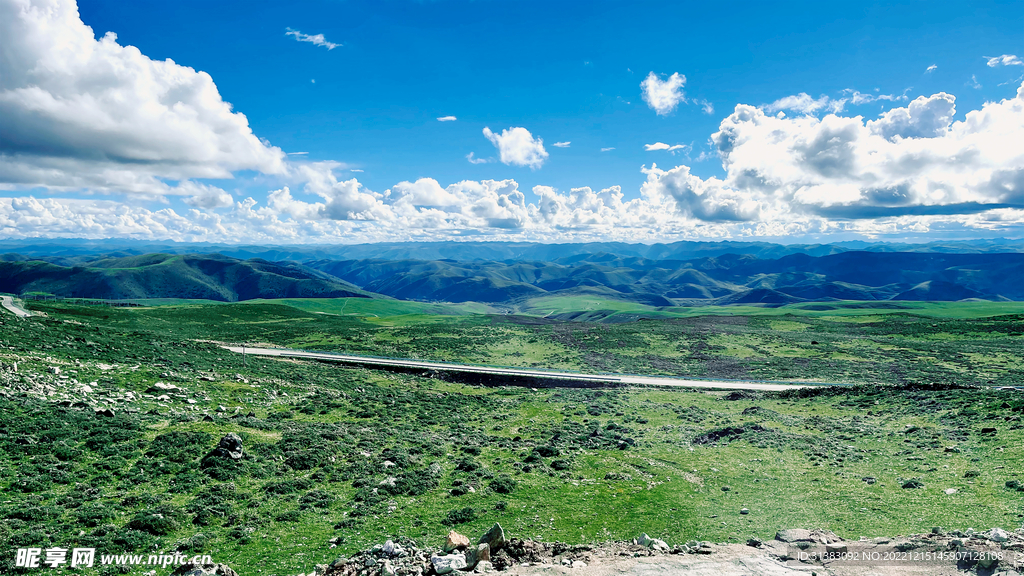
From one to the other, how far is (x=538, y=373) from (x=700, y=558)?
48.1 metres

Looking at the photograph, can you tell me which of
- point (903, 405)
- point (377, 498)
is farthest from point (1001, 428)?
point (377, 498)

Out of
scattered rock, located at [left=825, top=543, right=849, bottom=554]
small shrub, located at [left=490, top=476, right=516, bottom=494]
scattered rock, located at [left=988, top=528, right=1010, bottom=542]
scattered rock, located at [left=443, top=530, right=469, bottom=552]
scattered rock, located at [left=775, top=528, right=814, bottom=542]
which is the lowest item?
small shrub, located at [left=490, top=476, right=516, bottom=494]

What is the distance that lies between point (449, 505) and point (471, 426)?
1400cm

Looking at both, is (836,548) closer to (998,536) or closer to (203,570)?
(998,536)

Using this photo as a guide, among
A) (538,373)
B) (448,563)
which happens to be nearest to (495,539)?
(448,563)

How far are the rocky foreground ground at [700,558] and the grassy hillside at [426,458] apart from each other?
149cm

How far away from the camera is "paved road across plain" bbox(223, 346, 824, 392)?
2169 inches

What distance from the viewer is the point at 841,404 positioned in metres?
41.4

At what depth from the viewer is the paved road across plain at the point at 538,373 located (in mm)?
55094

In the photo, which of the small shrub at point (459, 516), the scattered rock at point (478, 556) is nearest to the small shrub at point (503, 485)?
→ the small shrub at point (459, 516)

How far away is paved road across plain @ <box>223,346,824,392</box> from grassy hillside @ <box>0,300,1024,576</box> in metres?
7.64

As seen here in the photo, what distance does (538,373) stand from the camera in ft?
203

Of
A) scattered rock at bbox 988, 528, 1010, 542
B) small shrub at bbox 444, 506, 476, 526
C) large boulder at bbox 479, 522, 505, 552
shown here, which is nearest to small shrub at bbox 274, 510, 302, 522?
small shrub at bbox 444, 506, 476, 526

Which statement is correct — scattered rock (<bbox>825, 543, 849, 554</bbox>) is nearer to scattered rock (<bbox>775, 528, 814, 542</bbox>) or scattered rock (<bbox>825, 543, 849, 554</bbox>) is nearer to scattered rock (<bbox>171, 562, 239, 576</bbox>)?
scattered rock (<bbox>775, 528, 814, 542</bbox>)
